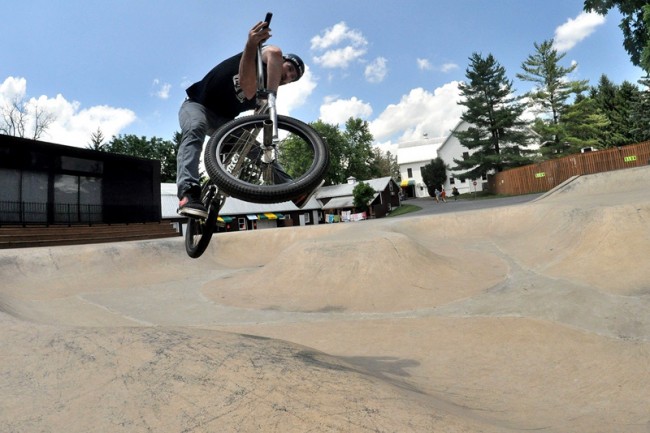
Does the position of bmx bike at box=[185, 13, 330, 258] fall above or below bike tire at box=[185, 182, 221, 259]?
above

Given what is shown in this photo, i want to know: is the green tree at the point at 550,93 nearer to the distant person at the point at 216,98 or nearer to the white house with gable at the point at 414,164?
the white house with gable at the point at 414,164

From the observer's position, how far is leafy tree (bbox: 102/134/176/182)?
5059 centimetres

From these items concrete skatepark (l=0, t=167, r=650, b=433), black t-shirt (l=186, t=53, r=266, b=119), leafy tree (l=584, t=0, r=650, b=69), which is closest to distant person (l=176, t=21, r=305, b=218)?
black t-shirt (l=186, t=53, r=266, b=119)

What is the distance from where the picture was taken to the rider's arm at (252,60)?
9.57ft

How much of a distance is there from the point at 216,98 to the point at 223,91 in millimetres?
127

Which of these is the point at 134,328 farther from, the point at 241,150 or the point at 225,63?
the point at 225,63

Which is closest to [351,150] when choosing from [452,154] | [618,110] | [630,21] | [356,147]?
[356,147]

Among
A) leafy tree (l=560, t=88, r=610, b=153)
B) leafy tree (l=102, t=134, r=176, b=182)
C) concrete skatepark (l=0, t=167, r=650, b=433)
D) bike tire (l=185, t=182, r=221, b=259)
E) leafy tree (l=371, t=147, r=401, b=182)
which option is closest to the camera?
concrete skatepark (l=0, t=167, r=650, b=433)

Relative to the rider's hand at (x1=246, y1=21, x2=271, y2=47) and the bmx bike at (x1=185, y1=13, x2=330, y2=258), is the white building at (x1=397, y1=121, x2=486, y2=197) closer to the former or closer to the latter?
the bmx bike at (x1=185, y1=13, x2=330, y2=258)

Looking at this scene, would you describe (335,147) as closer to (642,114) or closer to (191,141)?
(642,114)

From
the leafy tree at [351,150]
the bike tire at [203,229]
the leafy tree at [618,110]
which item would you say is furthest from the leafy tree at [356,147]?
the bike tire at [203,229]

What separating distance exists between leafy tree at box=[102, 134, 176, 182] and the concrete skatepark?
4013 cm

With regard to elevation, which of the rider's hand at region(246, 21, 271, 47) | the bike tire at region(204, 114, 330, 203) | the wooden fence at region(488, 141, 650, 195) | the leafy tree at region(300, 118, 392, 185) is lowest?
the bike tire at region(204, 114, 330, 203)

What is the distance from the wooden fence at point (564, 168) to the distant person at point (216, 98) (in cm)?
2935
